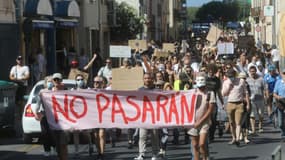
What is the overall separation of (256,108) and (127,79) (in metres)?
3.80

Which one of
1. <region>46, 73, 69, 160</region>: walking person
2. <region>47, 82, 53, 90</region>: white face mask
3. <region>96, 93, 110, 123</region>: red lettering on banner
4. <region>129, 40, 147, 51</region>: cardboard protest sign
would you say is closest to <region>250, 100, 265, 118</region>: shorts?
<region>96, 93, 110, 123</region>: red lettering on banner

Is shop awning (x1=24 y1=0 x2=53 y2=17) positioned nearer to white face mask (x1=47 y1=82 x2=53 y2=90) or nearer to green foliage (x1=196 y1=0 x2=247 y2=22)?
white face mask (x1=47 y1=82 x2=53 y2=90)

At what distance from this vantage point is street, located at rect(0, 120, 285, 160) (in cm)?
1541

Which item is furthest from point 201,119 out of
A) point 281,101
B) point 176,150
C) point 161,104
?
point 281,101

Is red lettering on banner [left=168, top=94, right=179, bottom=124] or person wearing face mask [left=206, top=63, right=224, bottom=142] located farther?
person wearing face mask [left=206, top=63, right=224, bottom=142]

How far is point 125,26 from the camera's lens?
172 ft

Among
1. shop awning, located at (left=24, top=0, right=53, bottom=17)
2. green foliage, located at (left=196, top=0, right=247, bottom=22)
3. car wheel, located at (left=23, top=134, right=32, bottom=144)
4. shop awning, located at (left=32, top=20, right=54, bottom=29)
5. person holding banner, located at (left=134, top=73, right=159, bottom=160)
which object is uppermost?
green foliage, located at (left=196, top=0, right=247, bottom=22)

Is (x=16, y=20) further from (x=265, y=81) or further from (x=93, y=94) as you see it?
(x=93, y=94)

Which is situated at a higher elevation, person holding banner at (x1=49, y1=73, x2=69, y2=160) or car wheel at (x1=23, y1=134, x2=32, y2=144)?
person holding banner at (x1=49, y1=73, x2=69, y2=160)

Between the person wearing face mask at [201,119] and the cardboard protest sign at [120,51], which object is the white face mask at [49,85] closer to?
the person wearing face mask at [201,119]

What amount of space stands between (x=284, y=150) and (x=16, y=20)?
19.4 m

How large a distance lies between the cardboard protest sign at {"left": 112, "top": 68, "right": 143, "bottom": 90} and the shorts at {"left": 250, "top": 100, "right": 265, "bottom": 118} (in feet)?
10.7

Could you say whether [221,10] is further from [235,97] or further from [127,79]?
[127,79]

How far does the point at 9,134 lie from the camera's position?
1994cm
